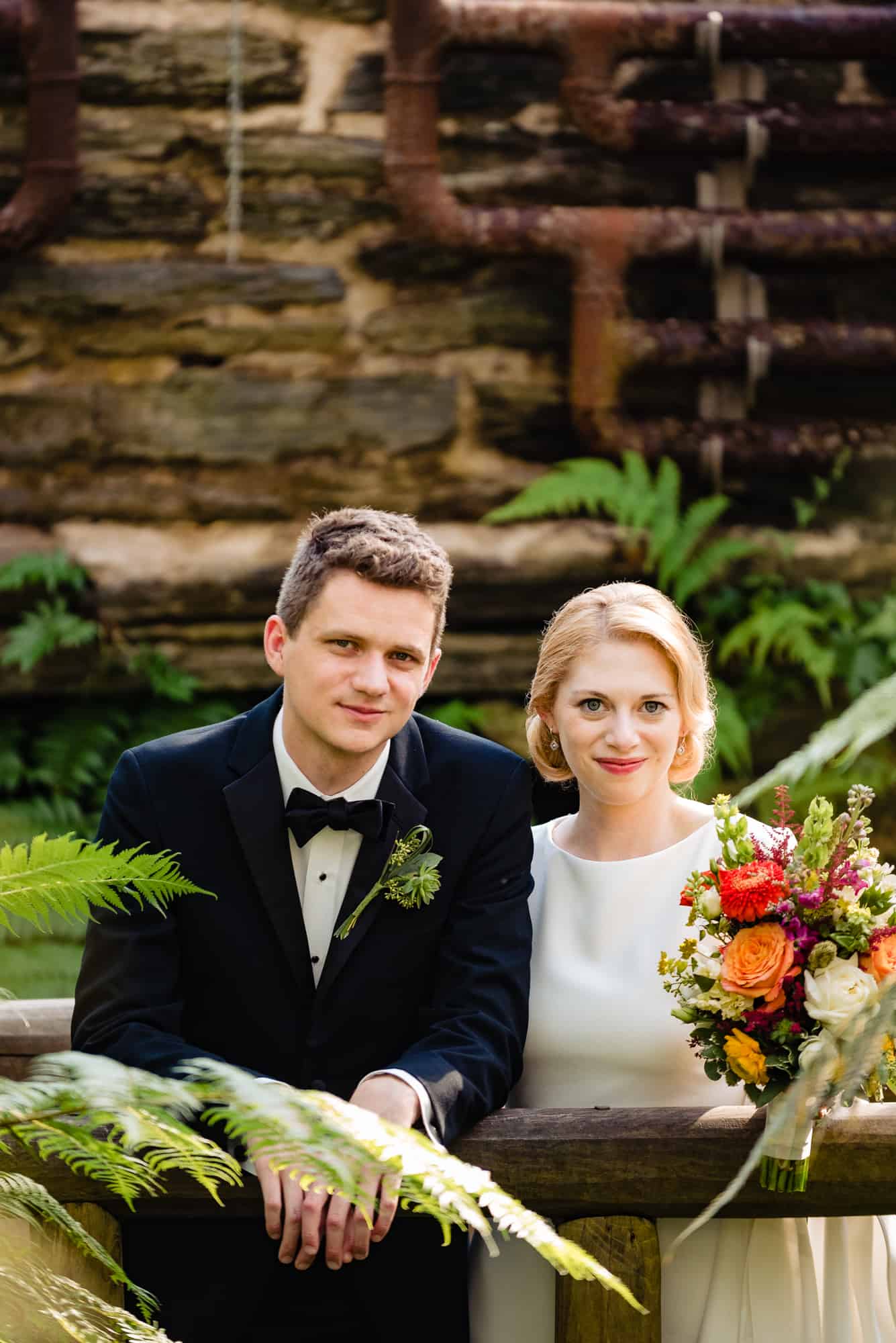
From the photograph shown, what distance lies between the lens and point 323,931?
2.34 metres

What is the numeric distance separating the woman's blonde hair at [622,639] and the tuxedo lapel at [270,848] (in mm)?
577

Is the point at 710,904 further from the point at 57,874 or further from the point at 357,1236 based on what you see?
the point at 57,874

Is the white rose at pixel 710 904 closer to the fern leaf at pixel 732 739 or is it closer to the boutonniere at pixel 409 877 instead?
the boutonniere at pixel 409 877

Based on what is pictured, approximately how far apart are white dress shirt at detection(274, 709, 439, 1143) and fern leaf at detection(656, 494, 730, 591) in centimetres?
302

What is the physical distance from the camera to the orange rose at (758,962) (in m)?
2.00

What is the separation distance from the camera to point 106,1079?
975mm

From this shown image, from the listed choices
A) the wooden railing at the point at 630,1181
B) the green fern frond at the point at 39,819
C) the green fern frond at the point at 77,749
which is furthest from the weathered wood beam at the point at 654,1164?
the green fern frond at the point at 77,749

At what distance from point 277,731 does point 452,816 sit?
344 millimetres

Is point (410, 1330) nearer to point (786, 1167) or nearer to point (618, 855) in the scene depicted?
point (786, 1167)

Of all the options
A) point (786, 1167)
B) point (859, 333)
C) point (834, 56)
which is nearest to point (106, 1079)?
point (786, 1167)

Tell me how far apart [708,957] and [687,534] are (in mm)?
3338

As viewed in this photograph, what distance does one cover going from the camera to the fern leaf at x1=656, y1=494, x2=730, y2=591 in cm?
526

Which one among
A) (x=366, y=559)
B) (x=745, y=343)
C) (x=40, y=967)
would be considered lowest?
(x=40, y=967)

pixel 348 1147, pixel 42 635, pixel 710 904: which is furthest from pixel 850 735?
pixel 42 635
